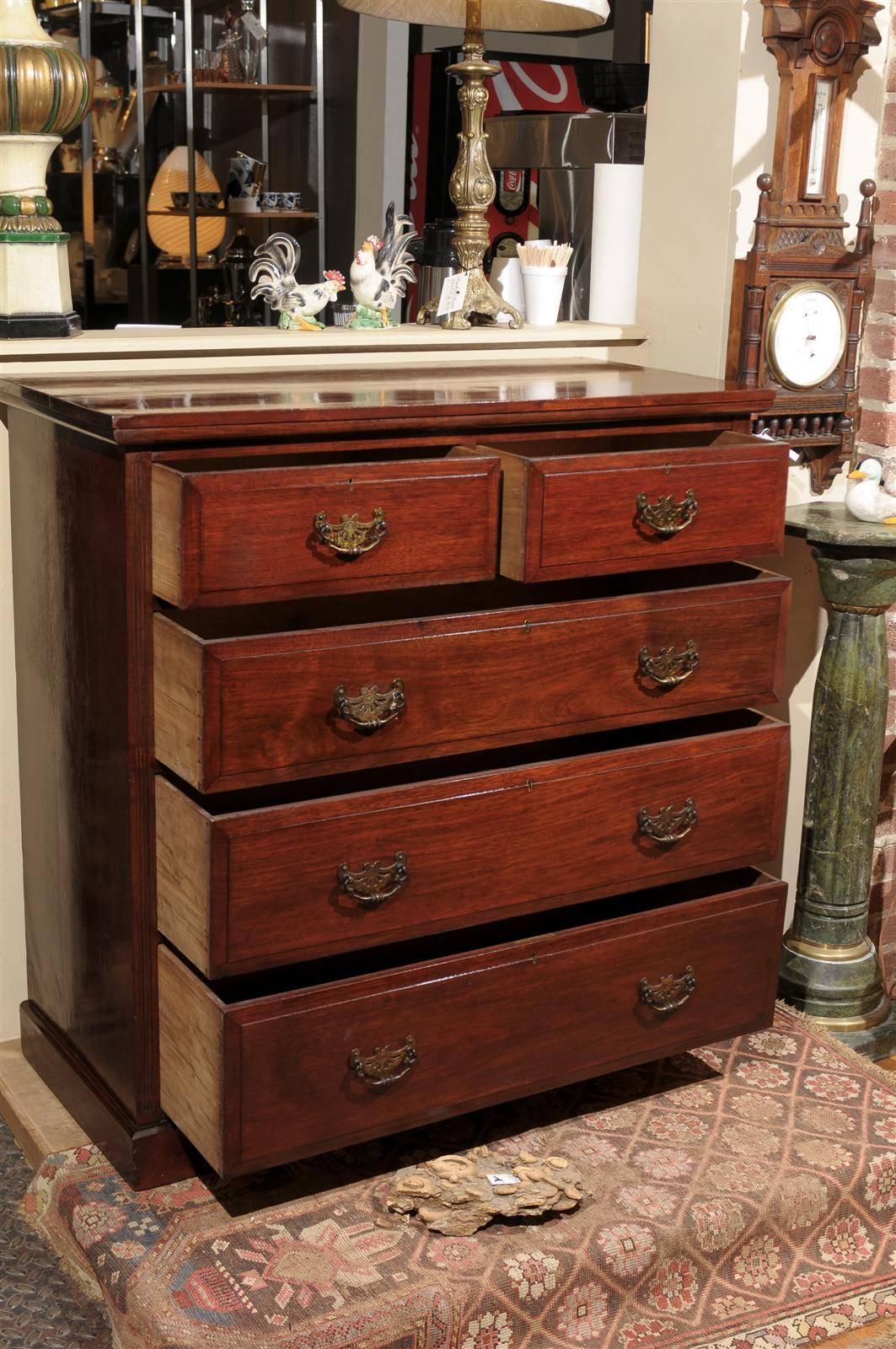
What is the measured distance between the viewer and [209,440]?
1750 mm

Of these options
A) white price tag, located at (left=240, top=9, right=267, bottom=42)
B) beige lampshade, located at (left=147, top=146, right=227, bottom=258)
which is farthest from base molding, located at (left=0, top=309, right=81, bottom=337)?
white price tag, located at (left=240, top=9, right=267, bottom=42)

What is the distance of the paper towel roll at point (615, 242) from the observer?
2605 millimetres

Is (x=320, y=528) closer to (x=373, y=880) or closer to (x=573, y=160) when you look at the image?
(x=373, y=880)

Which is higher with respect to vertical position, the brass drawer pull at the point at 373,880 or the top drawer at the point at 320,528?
the top drawer at the point at 320,528

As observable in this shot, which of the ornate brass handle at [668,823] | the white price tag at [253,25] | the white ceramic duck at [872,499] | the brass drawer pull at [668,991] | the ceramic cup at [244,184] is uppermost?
the white price tag at [253,25]

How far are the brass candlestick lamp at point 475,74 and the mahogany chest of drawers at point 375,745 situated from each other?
375 millimetres

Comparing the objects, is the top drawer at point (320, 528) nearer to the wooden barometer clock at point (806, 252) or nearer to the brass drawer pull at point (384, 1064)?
the brass drawer pull at point (384, 1064)

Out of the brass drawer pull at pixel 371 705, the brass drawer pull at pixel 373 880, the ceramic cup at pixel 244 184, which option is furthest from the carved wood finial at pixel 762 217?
the ceramic cup at pixel 244 184

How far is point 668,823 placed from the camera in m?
2.06

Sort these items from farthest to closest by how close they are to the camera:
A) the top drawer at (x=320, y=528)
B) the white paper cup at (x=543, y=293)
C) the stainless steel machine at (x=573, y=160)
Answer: the stainless steel machine at (x=573, y=160), the white paper cup at (x=543, y=293), the top drawer at (x=320, y=528)

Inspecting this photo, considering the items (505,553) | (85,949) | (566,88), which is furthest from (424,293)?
(566,88)

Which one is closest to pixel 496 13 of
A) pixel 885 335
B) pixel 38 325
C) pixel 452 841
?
pixel 885 335

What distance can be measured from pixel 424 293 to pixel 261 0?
354cm

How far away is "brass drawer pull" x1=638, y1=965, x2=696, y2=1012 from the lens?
2076 millimetres
